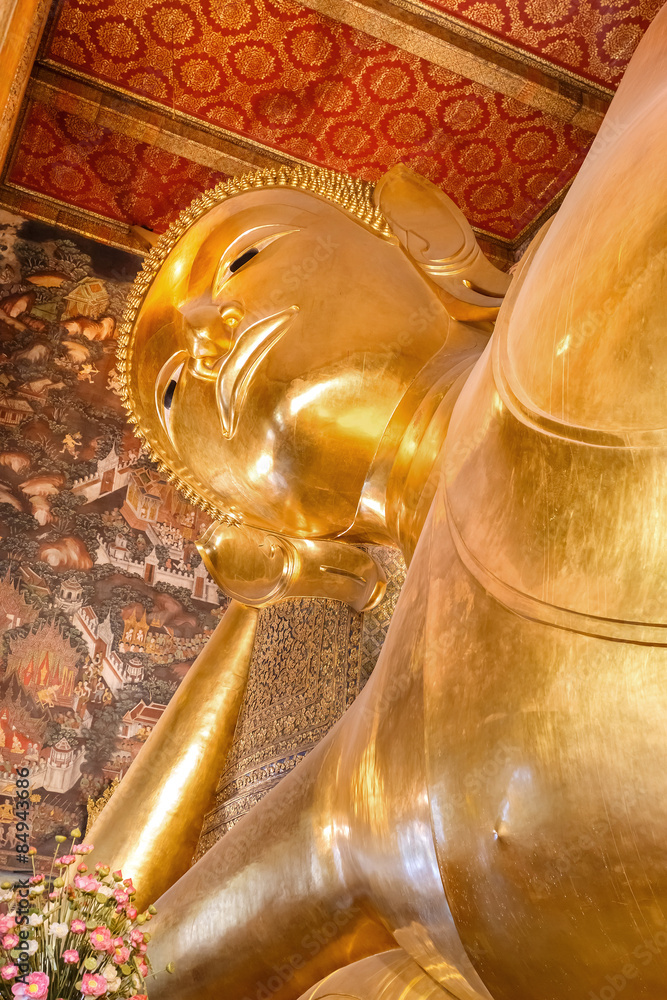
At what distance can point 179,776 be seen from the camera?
6.83 ft

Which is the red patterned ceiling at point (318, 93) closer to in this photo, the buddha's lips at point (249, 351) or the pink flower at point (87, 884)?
the buddha's lips at point (249, 351)

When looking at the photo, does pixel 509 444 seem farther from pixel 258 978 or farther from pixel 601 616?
pixel 258 978

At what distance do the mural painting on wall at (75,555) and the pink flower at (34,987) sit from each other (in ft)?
9.27

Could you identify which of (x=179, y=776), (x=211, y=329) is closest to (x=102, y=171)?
(x=211, y=329)

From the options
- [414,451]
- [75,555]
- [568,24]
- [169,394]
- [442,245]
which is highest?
[568,24]

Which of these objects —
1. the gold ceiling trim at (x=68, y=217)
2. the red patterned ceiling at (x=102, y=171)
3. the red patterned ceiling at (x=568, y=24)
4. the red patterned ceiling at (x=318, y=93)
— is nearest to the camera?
the red patterned ceiling at (x=568, y=24)

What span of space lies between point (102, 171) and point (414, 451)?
3.64 metres

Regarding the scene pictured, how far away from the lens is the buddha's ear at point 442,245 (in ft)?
6.04

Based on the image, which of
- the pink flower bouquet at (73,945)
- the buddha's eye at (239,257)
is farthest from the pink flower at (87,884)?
the buddha's eye at (239,257)

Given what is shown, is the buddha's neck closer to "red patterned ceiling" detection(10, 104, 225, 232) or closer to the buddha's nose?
the buddha's nose

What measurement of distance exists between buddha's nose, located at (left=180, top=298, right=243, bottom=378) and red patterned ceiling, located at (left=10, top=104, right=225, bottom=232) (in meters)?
3.17

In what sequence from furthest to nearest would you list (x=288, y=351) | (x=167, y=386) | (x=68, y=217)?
(x=68, y=217), (x=167, y=386), (x=288, y=351)

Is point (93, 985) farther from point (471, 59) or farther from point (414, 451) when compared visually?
point (471, 59)

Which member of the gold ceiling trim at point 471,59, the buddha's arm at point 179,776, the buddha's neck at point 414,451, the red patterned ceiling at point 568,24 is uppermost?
the red patterned ceiling at point 568,24
